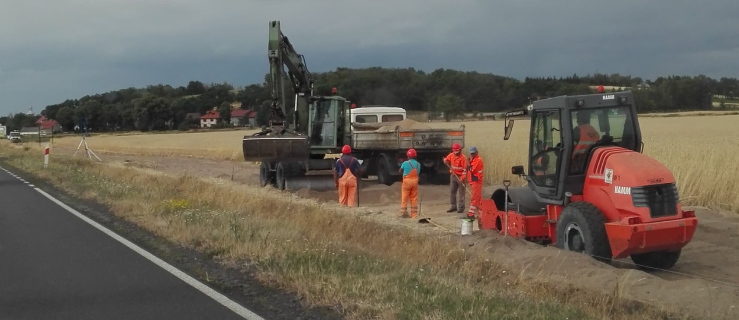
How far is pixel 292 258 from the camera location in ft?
28.7

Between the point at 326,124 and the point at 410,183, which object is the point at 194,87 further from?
the point at 410,183

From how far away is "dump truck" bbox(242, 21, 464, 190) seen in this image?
20797 millimetres

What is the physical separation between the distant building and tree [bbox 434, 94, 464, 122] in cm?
6566

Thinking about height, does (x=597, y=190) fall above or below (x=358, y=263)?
above

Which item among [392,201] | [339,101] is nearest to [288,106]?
[339,101]

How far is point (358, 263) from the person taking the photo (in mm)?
8570

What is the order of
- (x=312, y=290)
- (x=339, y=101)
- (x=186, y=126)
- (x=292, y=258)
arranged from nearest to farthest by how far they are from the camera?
(x=312, y=290) → (x=292, y=258) → (x=339, y=101) → (x=186, y=126)

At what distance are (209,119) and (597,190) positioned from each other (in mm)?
98919

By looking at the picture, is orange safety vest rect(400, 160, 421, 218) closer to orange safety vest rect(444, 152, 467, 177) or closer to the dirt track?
the dirt track

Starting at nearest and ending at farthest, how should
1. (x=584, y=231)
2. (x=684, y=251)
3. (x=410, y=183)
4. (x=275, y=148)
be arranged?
(x=584, y=231)
(x=684, y=251)
(x=410, y=183)
(x=275, y=148)

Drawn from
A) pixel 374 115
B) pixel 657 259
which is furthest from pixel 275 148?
pixel 657 259

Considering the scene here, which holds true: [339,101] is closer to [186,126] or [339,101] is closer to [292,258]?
[292,258]

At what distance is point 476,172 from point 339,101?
29.5 feet

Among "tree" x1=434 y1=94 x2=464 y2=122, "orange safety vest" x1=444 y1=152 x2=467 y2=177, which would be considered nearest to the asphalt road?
"orange safety vest" x1=444 y1=152 x2=467 y2=177
